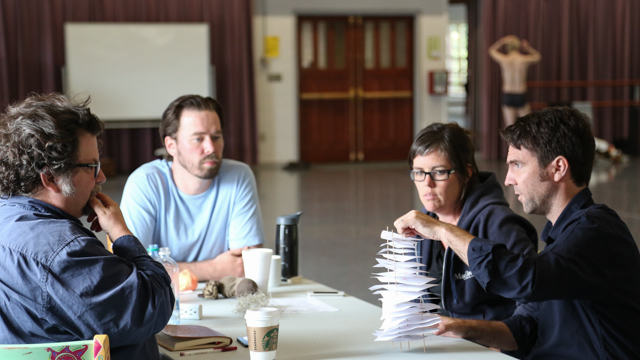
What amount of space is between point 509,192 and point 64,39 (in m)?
6.80

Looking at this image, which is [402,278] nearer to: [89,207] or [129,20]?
[89,207]

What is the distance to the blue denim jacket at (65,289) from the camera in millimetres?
1214

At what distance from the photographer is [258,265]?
1972mm

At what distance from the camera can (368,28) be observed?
11.0 m

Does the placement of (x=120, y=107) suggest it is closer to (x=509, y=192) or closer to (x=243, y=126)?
(x=243, y=126)

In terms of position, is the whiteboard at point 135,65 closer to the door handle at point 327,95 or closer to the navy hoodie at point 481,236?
the door handle at point 327,95

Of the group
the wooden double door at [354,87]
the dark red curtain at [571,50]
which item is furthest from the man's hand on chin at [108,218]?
the dark red curtain at [571,50]

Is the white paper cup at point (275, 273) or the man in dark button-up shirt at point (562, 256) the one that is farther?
the white paper cup at point (275, 273)

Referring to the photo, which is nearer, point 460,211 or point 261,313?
point 261,313

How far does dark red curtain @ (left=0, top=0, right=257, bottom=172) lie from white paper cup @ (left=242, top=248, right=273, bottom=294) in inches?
328

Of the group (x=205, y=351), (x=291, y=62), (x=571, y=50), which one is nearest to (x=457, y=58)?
(x=571, y=50)

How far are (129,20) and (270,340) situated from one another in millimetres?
9462

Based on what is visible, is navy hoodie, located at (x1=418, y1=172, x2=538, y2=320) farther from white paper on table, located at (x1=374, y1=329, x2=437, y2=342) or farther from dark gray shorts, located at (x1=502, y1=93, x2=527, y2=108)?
dark gray shorts, located at (x1=502, y1=93, x2=527, y2=108)

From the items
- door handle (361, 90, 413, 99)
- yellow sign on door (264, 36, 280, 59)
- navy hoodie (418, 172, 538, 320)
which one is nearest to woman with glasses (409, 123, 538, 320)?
navy hoodie (418, 172, 538, 320)
